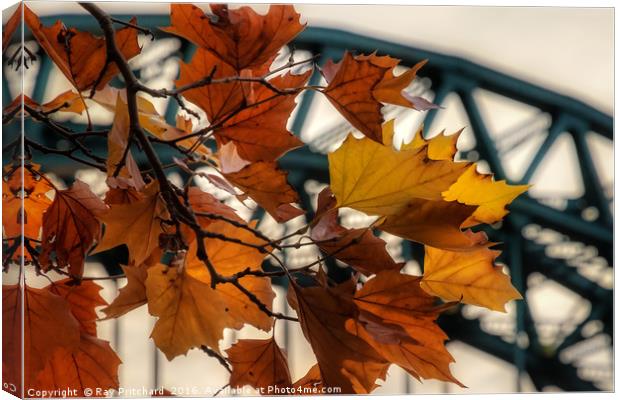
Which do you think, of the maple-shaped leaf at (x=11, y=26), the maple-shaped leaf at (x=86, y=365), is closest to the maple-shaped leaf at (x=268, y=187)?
the maple-shaped leaf at (x=86, y=365)

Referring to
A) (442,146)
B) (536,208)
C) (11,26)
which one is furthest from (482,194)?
(536,208)

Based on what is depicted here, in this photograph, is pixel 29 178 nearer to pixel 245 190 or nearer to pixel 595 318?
pixel 245 190

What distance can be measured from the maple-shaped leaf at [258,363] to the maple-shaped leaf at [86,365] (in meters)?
0.05

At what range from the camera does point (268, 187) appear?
323mm

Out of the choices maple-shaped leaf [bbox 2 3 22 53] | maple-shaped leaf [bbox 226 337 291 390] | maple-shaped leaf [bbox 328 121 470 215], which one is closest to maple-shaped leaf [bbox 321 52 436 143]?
maple-shaped leaf [bbox 328 121 470 215]

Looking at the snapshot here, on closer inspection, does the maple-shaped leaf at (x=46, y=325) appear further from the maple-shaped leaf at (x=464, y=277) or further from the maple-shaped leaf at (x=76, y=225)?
the maple-shaped leaf at (x=464, y=277)

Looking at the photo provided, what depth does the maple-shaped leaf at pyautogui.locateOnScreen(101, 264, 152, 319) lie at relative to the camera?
0.34 m

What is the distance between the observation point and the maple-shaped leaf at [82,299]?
0.40 m

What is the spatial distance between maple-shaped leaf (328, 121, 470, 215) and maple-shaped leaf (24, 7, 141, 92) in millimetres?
110

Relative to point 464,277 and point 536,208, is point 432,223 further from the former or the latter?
point 536,208

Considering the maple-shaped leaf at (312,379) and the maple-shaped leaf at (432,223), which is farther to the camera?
the maple-shaped leaf at (312,379)

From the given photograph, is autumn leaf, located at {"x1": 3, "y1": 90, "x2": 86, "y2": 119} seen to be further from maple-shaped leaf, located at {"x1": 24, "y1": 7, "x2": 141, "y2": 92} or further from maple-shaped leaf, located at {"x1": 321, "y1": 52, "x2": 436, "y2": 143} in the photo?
maple-shaped leaf, located at {"x1": 321, "y1": 52, "x2": 436, "y2": 143}

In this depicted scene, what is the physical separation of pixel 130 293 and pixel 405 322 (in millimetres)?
110

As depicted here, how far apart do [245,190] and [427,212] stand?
0.08 metres
